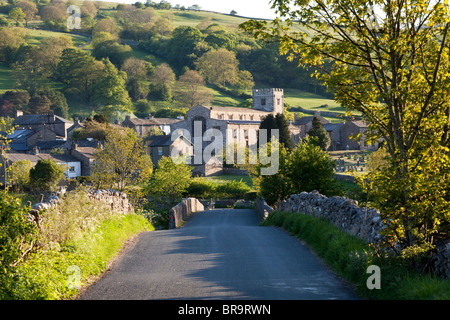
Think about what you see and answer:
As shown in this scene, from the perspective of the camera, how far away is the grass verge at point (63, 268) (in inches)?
373

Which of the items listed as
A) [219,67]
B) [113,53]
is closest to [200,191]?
[219,67]

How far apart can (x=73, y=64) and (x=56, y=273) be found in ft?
490

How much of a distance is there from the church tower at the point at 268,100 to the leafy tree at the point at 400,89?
10674 centimetres

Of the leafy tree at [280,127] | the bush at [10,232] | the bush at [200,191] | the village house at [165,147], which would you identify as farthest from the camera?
the village house at [165,147]

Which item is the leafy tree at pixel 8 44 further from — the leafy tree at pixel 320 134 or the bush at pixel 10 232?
the bush at pixel 10 232

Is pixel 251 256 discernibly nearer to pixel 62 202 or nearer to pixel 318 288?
pixel 318 288

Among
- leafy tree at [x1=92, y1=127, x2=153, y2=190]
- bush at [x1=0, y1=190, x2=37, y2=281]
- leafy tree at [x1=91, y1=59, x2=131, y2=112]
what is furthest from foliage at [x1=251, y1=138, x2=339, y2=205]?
leafy tree at [x1=91, y1=59, x2=131, y2=112]

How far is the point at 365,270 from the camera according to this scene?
10711 millimetres

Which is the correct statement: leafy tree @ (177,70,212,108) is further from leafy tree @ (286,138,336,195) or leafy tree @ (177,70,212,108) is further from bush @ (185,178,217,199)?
leafy tree @ (286,138,336,195)

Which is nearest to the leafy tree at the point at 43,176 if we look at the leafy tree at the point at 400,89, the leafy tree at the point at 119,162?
the leafy tree at the point at 119,162

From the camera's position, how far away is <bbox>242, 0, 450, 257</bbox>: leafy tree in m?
10.2

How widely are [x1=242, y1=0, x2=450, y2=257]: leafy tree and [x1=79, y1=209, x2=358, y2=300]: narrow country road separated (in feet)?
6.22

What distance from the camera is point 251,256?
14.2 metres

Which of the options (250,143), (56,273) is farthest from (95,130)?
(56,273)
